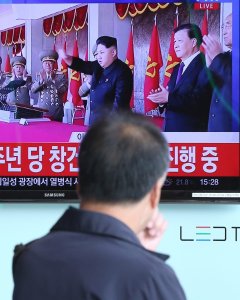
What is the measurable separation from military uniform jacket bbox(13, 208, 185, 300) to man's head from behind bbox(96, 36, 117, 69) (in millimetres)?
1990

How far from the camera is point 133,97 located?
143 inches

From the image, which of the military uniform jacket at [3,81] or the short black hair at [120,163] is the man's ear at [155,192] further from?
the military uniform jacket at [3,81]

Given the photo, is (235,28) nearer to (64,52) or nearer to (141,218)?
(64,52)

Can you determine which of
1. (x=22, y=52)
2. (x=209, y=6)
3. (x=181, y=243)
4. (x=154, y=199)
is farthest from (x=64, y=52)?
(x=154, y=199)

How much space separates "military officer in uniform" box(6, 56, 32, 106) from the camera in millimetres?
3693

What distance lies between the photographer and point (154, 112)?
3.61 meters

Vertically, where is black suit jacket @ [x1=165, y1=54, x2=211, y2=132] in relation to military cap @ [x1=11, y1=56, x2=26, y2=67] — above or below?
below

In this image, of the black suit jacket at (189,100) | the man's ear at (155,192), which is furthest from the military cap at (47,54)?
the man's ear at (155,192)

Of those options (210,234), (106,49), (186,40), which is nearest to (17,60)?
(106,49)

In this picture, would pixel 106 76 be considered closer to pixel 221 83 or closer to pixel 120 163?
pixel 221 83

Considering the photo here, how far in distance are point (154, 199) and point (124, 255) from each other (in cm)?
20

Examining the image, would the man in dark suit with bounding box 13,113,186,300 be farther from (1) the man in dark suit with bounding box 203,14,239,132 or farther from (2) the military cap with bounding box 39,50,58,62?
(2) the military cap with bounding box 39,50,58,62

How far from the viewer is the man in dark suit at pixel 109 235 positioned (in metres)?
1.61
